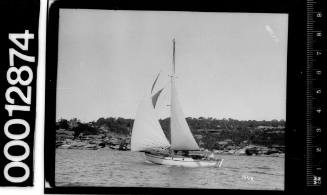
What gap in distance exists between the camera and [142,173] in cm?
104

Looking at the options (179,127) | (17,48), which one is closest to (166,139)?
(179,127)

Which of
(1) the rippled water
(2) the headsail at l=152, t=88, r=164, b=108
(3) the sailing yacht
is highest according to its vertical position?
(2) the headsail at l=152, t=88, r=164, b=108

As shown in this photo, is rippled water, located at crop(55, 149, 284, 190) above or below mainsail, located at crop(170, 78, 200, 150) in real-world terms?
below

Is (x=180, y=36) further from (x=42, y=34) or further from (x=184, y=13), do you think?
(x=42, y=34)

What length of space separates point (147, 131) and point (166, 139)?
6 centimetres

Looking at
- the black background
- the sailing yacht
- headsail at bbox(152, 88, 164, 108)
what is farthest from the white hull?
the black background

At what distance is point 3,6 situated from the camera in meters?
1.03

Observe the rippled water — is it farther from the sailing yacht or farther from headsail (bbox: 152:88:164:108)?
headsail (bbox: 152:88:164:108)

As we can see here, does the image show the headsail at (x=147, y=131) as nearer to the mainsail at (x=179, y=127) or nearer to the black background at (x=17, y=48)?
the mainsail at (x=179, y=127)

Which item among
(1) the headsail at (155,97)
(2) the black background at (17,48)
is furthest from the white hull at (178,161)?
(2) the black background at (17,48)

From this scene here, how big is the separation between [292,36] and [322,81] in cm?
12

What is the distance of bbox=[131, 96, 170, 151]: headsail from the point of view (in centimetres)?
103

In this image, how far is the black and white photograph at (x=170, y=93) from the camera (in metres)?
1.04

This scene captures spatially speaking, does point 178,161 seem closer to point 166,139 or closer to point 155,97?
point 166,139
